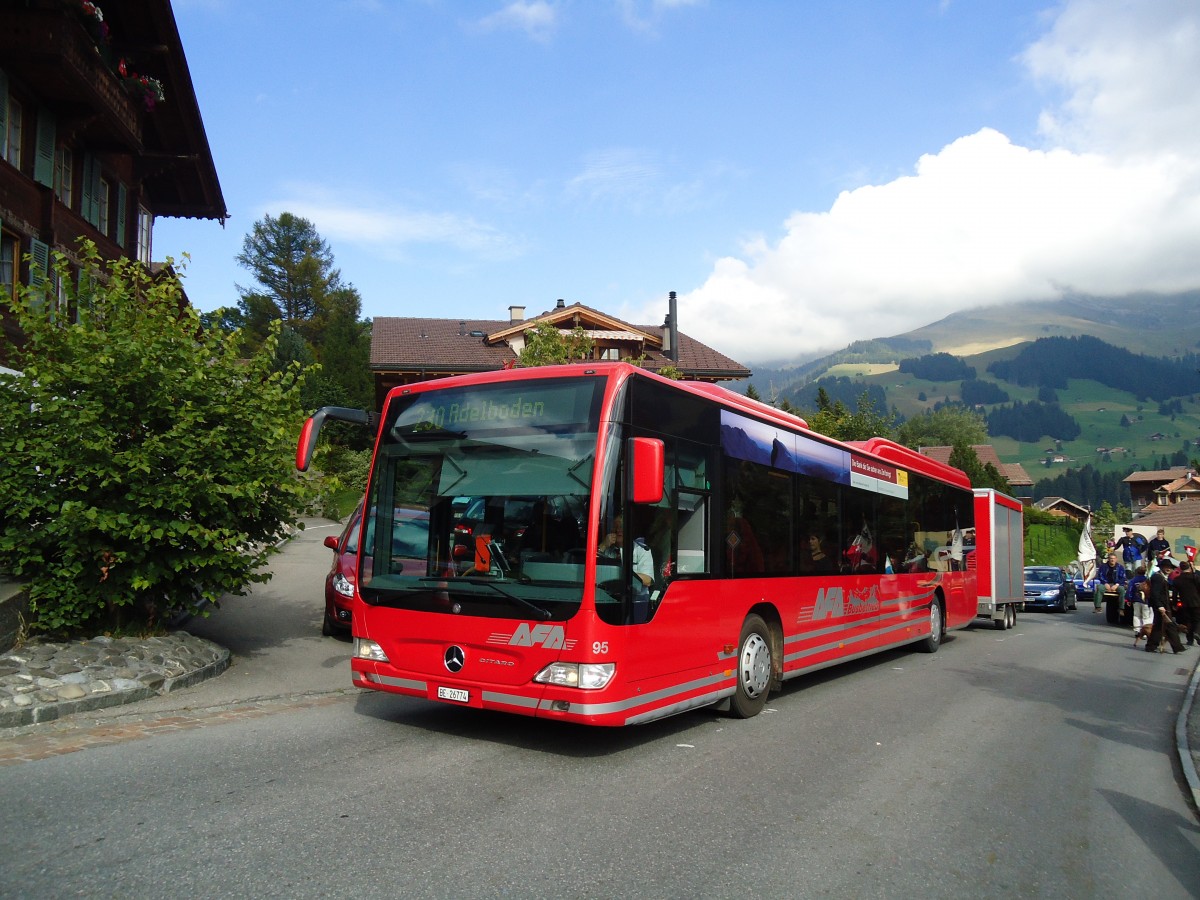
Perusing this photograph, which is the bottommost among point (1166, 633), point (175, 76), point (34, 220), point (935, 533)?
point (1166, 633)

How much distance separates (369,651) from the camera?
7535 millimetres

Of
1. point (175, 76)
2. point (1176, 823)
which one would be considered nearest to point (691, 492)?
point (1176, 823)

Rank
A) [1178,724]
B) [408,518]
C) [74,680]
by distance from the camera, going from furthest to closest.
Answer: [1178,724]
[74,680]
[408,518]

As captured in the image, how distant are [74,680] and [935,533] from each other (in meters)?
12.4

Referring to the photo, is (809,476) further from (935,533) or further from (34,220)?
(34,220)

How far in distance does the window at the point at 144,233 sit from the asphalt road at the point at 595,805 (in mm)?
19770

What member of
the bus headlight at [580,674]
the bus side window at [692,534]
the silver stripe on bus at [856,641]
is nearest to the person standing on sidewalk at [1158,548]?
the silver stripe on bus at [856,641]

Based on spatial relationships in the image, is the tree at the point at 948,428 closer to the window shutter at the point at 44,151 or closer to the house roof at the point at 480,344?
the house roof at the point at 480,344

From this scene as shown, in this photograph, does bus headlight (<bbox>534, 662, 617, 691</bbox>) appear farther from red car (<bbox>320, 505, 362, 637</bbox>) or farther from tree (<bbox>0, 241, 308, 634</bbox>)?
red car (<bbox>320, 505, 362, 637</bbox>)

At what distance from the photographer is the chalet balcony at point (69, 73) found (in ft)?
55.7

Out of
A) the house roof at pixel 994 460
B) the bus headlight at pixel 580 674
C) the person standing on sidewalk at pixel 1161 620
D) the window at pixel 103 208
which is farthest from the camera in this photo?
the house roof at pixel 994 460

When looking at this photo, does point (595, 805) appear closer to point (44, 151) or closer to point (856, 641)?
point (856, 641)

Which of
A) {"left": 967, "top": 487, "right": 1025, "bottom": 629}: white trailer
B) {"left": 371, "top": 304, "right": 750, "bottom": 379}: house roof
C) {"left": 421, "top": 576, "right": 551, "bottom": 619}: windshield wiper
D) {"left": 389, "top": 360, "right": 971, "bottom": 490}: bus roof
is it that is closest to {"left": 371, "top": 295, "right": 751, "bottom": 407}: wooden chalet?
{"left": 371, "top": 304, "right": 750, "bottom": 379}: house roof

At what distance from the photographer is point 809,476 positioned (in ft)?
34.4
